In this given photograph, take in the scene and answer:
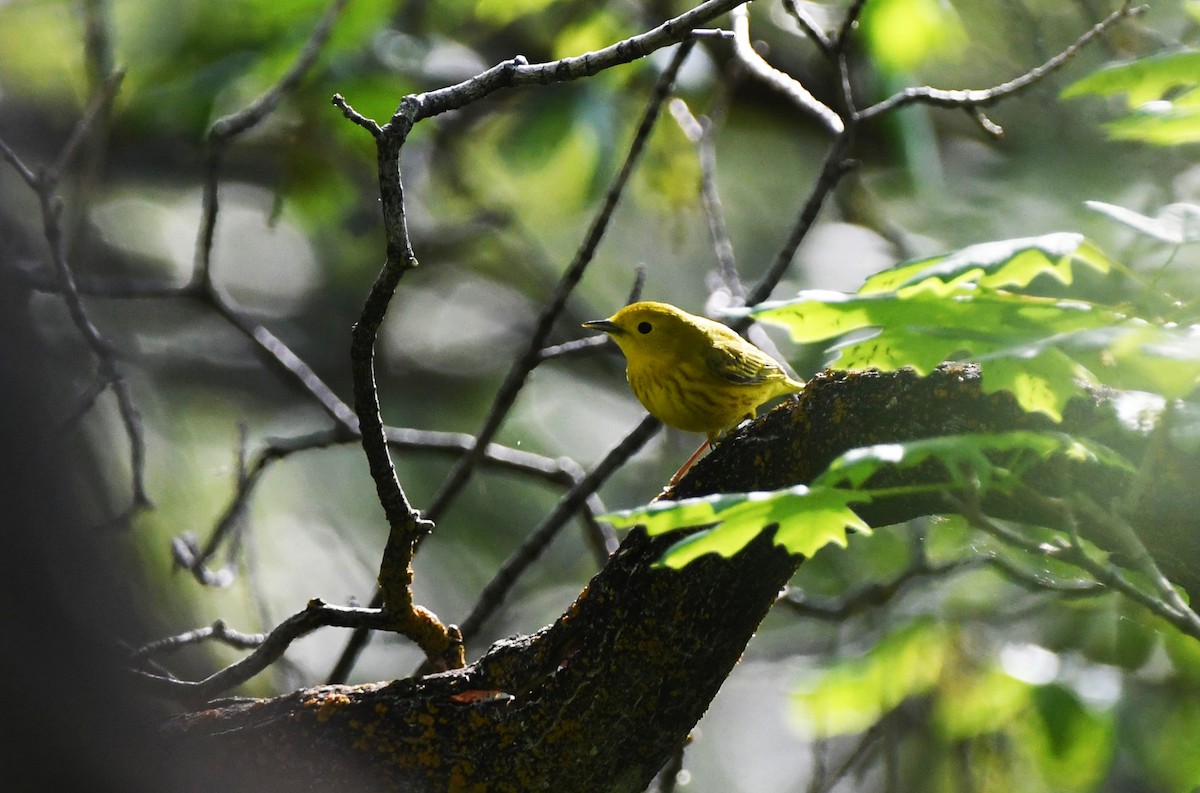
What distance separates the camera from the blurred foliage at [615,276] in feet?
6.65

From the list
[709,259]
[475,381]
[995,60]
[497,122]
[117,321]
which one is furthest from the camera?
[709,259]

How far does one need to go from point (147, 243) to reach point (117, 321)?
2.28 feet

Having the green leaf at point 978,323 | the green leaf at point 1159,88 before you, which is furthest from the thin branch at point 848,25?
the green leaf at point 978,323

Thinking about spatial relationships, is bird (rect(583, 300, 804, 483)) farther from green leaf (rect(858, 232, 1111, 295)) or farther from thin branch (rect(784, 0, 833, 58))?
green leaf (rect(858, 232, 1111, 295))

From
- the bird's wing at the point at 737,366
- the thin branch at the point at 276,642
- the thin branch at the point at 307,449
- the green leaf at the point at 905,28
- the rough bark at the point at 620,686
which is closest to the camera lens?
the rough bark at the point at 620,686

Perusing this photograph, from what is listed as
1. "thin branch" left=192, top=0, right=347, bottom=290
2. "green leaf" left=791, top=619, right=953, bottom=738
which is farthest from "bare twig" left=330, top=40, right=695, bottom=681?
"green leaf" left=791, top=619, right=953, bottom=738

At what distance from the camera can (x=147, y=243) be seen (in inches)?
278

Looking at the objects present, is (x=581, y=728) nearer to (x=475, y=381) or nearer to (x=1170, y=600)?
(x=1170, y=600)

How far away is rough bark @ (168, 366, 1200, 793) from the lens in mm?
1857

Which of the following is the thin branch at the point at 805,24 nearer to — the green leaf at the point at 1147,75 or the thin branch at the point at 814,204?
the thin branch at the point at 814,204

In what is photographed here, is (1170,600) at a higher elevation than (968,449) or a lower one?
lower

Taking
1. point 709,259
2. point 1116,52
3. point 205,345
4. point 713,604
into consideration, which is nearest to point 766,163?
point 709,259

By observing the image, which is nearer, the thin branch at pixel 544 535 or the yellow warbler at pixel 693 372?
the thin branch at pixel 544 535

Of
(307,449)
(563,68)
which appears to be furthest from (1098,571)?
(307,449)
